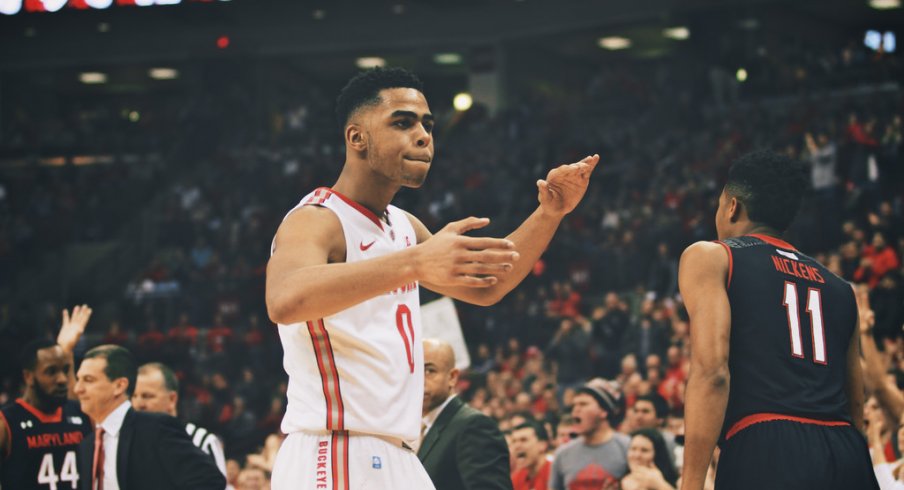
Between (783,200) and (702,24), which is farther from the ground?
(702,24)

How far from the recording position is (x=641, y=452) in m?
6.86

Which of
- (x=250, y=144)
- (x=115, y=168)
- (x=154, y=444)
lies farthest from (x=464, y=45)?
(x=154, y=444)

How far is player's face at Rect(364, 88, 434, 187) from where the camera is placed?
373 cm

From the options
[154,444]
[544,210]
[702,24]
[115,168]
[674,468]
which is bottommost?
[674,468]

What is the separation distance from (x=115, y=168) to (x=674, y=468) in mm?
21254

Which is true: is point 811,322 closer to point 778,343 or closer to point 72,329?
point 778,343

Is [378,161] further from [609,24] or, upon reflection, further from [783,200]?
[609,24]

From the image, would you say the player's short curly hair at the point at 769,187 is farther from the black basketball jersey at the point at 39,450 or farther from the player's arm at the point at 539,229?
the black basketball jersey at the point at 39,450

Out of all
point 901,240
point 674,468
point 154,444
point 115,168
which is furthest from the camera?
point 115,168

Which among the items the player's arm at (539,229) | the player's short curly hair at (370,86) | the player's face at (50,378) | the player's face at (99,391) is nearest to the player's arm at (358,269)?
the player's short curly hair at (370,86)

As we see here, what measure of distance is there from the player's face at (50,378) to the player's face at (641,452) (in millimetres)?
3392

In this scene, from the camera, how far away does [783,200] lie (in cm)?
426

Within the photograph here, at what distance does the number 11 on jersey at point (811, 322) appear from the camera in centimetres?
407

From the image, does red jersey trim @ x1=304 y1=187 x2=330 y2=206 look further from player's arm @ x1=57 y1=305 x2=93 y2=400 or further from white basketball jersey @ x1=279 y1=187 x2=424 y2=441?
player's arm @ x1=57 y1=305 x2=93 y2=400
